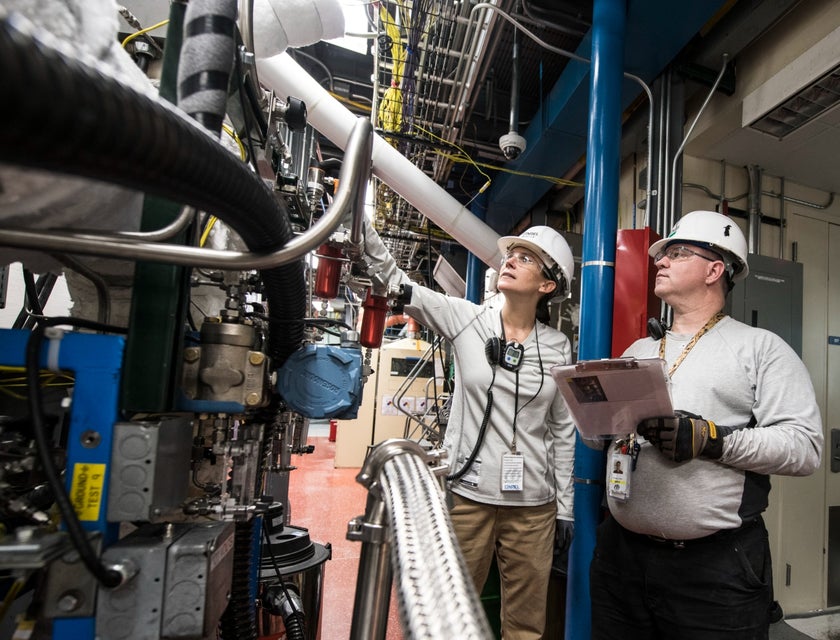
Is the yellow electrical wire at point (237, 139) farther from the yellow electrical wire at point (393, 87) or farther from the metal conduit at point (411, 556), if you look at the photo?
the yellow electrical wire at point (393, 87)

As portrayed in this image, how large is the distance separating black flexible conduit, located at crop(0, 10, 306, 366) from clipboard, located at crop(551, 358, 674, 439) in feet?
2.99

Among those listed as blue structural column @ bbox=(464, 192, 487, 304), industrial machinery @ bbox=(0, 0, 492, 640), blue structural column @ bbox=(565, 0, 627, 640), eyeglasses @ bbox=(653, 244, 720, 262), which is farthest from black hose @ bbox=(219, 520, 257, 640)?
blue structural column @ bbox=(464, 192, 487, 304)

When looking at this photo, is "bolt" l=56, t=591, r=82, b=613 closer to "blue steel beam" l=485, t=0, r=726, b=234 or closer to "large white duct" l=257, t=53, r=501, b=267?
"large white duct" l=257, t=53, r=501, b=267

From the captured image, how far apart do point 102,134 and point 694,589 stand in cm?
153

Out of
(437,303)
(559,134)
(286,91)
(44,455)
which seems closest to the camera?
(44,455)

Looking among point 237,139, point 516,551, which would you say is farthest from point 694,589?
point 237,139

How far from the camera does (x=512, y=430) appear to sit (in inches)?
60.6

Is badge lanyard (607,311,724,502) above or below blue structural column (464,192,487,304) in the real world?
below

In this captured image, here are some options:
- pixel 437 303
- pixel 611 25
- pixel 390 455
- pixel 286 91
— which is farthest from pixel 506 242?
pixel 390 455

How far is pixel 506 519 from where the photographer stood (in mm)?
1516

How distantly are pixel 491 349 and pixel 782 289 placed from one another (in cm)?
173

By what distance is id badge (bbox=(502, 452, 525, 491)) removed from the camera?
57.8 inches

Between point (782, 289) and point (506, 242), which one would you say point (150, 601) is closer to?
point (506, 242)

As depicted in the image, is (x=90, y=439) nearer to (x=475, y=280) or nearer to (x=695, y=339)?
(x=695, y=339)
